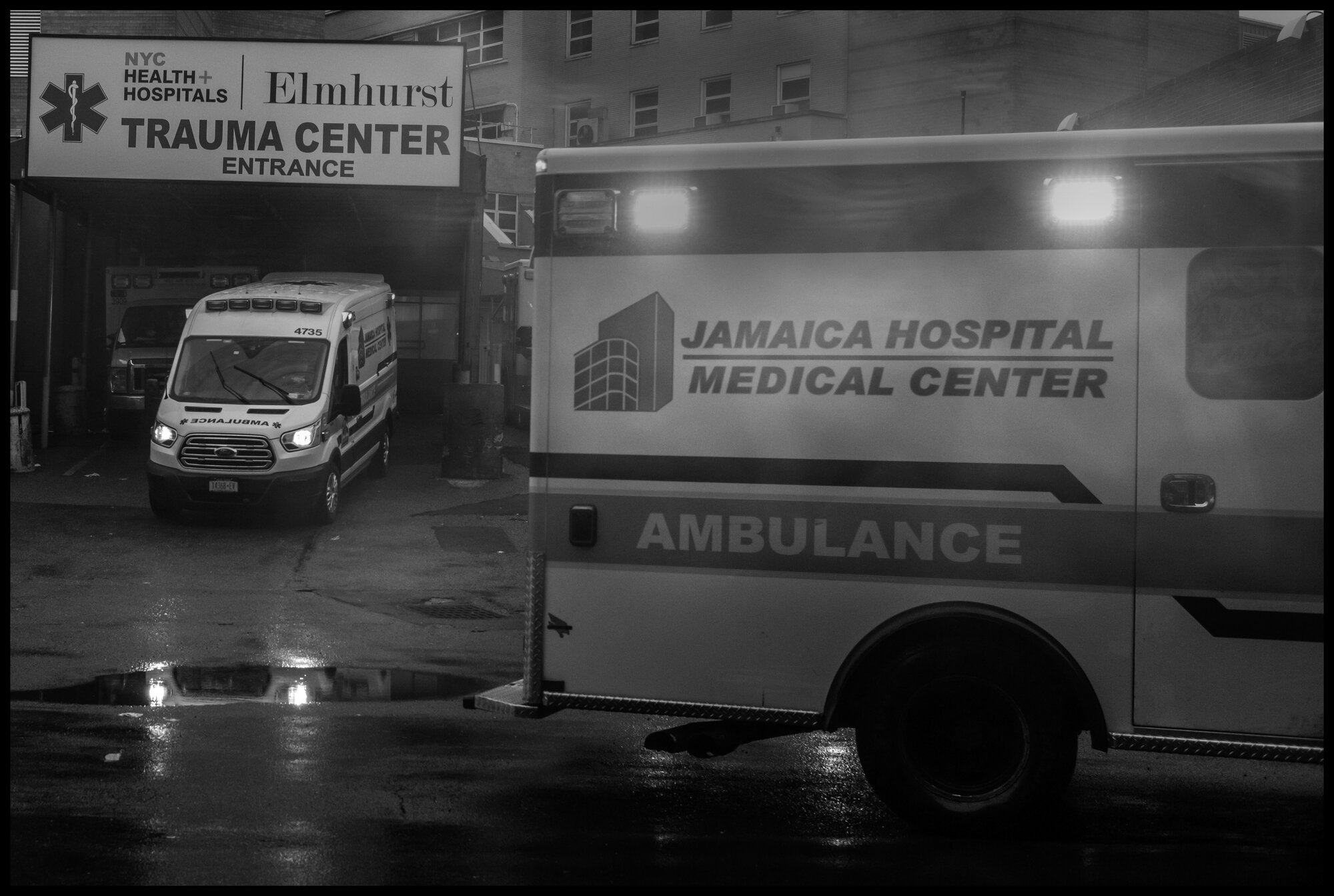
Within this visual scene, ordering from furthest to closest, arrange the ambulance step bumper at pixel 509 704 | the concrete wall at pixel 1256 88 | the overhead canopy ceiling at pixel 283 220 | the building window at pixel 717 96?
the building window at pixel 717 96, the overhead canopy ceiling at pixel 283 220, the concrete wall at pixel 1256 88, the ambulance step bumper at pixel 509 704

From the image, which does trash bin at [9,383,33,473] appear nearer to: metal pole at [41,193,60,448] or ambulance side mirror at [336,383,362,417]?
metal pole at [41,193,60,448]

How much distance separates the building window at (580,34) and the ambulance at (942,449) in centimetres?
4701

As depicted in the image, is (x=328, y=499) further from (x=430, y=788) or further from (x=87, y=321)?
(x=87, y=321)

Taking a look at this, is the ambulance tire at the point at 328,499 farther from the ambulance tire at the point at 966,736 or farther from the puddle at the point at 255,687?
the ambulance tire at the point at 966,736

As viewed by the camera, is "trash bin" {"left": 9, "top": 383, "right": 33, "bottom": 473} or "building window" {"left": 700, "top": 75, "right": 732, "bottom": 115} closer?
"trash bin" {"left": 9, "top": 383, "right": 33, "bottom": 473}

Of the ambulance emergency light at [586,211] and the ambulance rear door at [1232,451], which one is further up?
the ambulance emergency light at [586,211]

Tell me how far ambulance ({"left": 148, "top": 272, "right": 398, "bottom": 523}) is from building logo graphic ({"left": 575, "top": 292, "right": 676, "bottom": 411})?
10.2 m

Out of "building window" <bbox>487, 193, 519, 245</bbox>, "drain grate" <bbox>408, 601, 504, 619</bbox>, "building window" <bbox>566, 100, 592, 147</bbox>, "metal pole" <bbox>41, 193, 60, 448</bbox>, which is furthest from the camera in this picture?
"building window" <bbox>566, 100, 592, 147</bbox>

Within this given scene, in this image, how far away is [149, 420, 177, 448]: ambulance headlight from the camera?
604 inches

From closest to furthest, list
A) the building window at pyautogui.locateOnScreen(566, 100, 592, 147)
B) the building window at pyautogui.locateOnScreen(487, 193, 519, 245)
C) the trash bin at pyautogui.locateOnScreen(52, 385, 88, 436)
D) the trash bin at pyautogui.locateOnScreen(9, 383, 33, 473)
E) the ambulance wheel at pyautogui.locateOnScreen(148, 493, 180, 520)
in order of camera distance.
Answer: the ambulance wheel at pyautogui.locateOnScreen(148, 493, 180, 520) < the trash bin at pyautogui.locateOnScreen(9, 383, 33, 473) < the trash bin at pyautogui.locateOnScreen(52, 385, 88, 436) < the building window at pyautogui.locateOnScreen(487, 193, 519, 245) < the building window at pyautogui.locateOnScreen(566, 100, 592, 147)

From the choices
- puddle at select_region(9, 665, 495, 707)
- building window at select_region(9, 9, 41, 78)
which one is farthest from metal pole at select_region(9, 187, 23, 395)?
puddle at select_region(9, 665, 495, 707)

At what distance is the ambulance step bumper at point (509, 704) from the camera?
580 cm

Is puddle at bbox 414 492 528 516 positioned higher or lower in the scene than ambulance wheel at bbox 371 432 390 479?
lower

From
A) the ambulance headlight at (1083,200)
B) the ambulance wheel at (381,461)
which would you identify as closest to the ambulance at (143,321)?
the ambulance wheel at (381,461)
